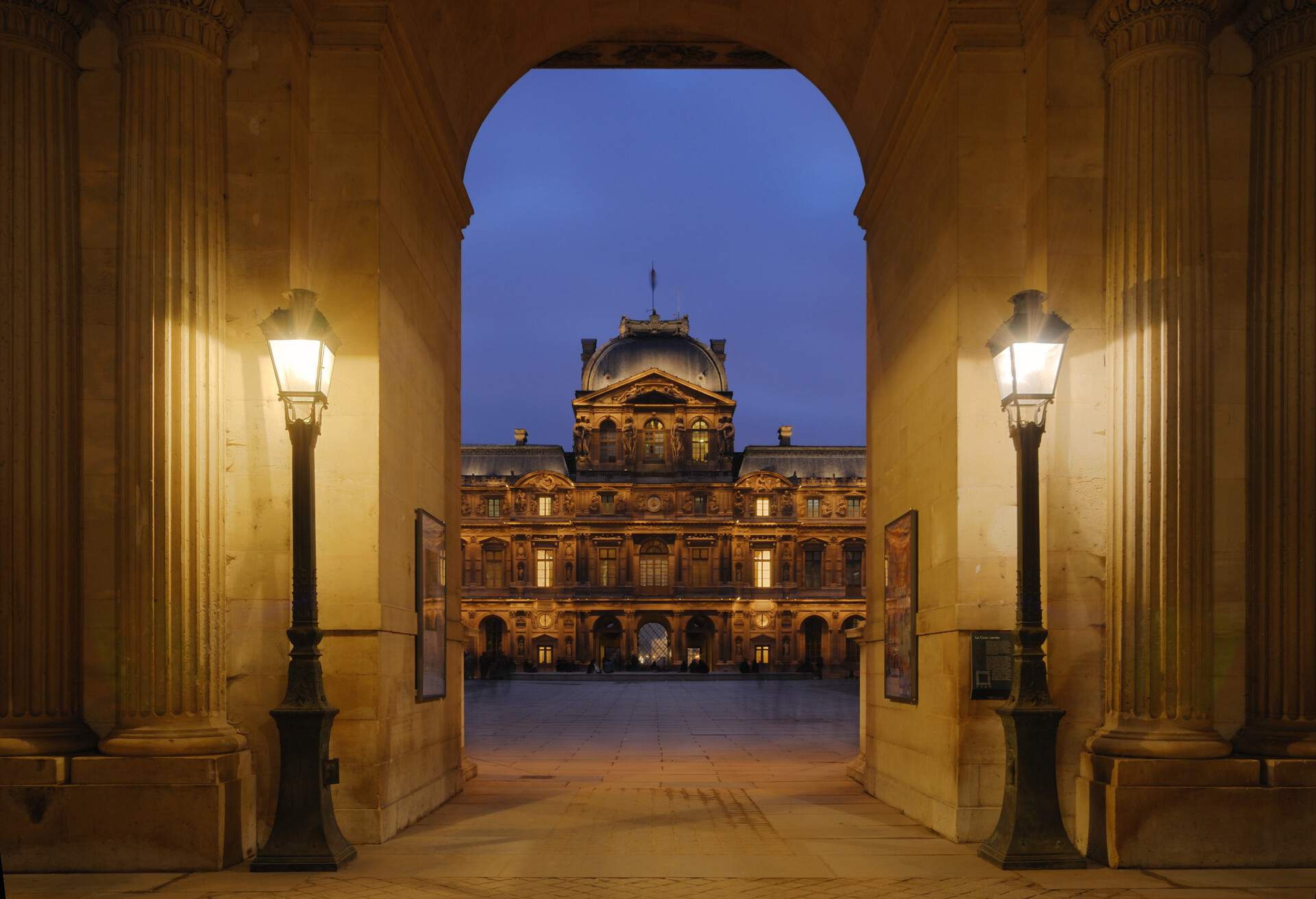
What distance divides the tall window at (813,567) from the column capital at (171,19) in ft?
226

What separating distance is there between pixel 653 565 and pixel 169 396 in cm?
6730

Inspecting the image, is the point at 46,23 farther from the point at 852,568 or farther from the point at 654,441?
the point at 852,568

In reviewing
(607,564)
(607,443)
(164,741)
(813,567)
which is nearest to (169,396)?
(164,741)

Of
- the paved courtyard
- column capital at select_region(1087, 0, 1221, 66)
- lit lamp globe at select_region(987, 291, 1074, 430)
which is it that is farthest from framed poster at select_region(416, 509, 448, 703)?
column capital at select_region(1087, 0, 1221, 66)

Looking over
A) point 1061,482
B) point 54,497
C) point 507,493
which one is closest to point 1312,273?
point 1061,482

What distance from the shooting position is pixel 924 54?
9.89 m

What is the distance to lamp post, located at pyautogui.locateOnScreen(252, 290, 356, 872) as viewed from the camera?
7820mm

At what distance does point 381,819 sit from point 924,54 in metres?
7.51

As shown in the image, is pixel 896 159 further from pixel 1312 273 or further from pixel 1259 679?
pixel 1259 679

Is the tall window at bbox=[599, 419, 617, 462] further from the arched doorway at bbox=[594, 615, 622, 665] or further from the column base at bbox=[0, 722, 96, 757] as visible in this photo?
the column base at bbox=[0, 722, 96, 757]

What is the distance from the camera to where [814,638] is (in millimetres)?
75938

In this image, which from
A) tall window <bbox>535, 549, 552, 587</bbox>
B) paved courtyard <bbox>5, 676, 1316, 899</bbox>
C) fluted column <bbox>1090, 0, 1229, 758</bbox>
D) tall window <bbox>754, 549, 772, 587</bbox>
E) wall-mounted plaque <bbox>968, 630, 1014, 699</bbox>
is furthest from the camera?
tall window <bbox>754, 549, 772, 587</bbox>

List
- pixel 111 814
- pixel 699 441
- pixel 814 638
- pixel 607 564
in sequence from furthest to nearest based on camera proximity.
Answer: pixel 814 638
pixel 607 564
pixel 699 441
pixel 111 814

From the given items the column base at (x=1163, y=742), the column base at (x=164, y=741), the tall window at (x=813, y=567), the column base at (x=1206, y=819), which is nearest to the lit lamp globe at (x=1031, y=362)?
the column base at (x=1163, y=742)
